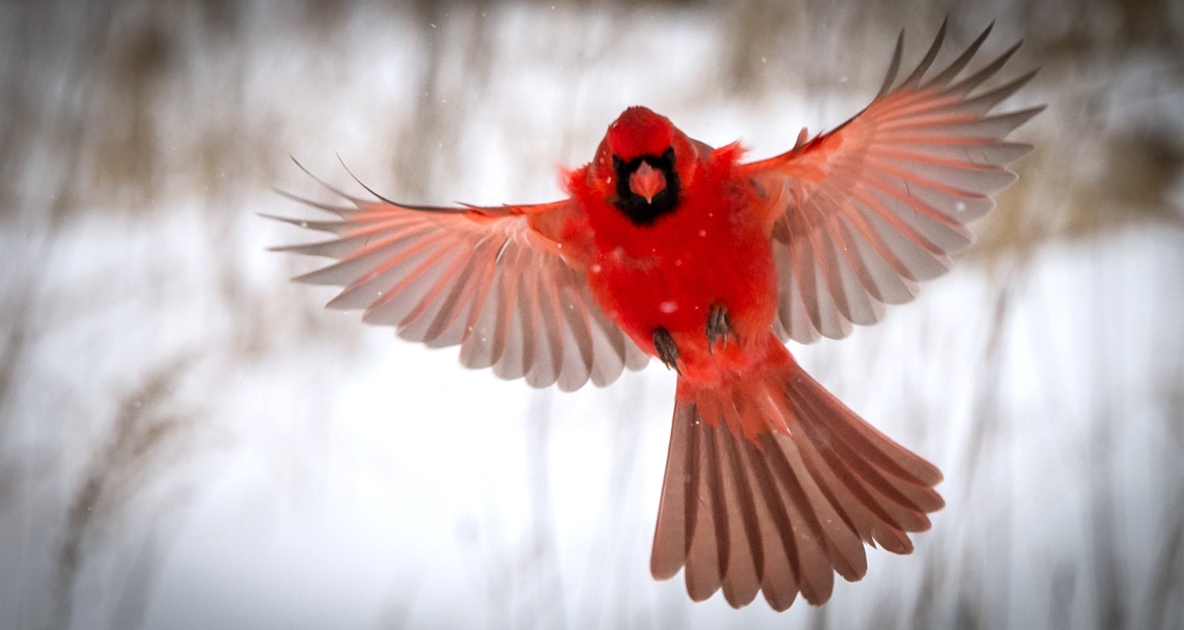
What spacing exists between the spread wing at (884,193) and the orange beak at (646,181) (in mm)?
155

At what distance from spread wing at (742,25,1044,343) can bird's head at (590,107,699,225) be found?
0.39ft

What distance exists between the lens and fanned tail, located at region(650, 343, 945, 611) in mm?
945

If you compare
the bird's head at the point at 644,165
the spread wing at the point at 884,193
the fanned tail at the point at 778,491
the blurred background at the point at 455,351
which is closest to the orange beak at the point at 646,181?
the bird's head at the point at 644,165

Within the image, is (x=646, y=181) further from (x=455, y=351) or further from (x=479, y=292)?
(x=455, y=351)

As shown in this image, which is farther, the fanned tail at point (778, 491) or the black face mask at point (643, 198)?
the fanned tail at point (778, 491)

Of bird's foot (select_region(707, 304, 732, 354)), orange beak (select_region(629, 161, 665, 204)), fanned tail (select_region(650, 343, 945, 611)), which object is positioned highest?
A: orange beak (select_region(629, 161, 665, 204))

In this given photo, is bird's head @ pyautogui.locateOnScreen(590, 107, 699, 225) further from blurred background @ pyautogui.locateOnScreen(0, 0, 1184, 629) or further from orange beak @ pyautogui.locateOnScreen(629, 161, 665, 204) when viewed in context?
blurred background @ pyautogui.locateOnScreen(0, 0, 1184, 629)

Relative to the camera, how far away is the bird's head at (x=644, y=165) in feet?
2.67

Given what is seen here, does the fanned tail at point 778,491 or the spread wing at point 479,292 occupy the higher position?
the spread wing at point 479,292

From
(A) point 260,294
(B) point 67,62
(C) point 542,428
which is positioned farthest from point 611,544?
(B) point 67,62

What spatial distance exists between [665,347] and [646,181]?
26cm

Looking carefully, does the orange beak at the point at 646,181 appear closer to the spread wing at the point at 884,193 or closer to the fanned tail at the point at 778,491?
the spread wing at the point at 884,193

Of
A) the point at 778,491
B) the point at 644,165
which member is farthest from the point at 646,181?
the point at 778,491

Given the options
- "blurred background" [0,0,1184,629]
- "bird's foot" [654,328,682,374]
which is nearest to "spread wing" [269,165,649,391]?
"bird's foot" [654,328,682,374]
